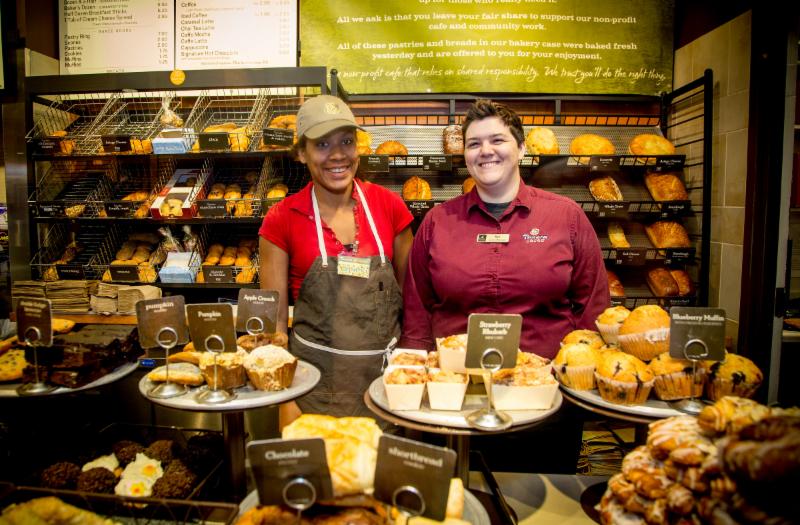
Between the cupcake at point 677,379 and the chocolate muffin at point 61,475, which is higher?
the cupcake at point 677,379

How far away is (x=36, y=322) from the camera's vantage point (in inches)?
57.6

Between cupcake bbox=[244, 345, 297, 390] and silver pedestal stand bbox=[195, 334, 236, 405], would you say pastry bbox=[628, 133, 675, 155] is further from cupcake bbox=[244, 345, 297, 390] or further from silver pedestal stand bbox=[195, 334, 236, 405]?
silver pedestal stand bbox=[195, 334, 236, 405]

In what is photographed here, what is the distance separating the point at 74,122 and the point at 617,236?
4.13m

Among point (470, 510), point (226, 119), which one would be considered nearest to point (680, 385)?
point (470, 510)

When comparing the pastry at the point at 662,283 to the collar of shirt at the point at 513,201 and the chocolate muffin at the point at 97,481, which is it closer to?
the collar of shirt at the point at 513,201

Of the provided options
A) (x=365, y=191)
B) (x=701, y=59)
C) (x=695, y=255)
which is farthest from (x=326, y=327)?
(x=701, y=59)

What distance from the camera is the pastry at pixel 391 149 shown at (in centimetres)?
329

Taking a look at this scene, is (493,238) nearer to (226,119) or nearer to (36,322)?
(36,322)

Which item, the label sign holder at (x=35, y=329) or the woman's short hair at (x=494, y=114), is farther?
the woman's short hair at (x=494, y=114)

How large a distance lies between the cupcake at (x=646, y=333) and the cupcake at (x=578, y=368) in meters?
0.15

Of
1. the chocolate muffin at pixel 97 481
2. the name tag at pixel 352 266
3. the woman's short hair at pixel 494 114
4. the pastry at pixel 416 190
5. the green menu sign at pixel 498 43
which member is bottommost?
the chocolate muffin at pixel 97 481

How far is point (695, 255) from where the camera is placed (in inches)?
133

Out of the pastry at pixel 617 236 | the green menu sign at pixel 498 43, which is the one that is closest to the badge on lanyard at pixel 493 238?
Result: the pastry at pixel 617 236

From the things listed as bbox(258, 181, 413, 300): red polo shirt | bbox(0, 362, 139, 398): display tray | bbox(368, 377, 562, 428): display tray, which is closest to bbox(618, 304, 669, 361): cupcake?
bbox(368, 377, 562, 428): display tray
